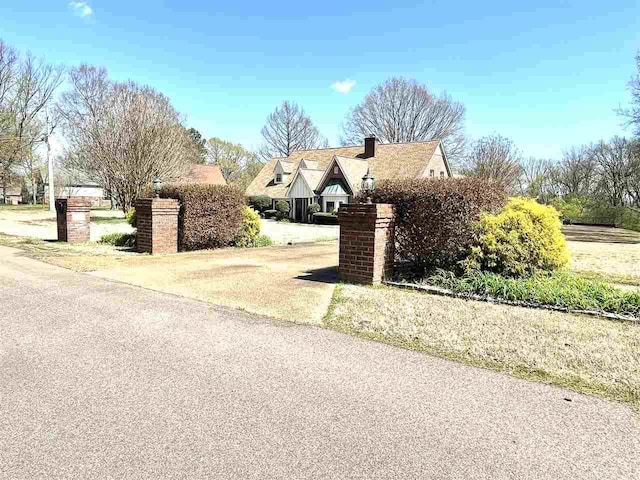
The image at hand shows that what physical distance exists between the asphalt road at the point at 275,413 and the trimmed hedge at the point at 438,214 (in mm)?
3419

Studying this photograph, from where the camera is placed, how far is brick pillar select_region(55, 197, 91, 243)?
13.2 m

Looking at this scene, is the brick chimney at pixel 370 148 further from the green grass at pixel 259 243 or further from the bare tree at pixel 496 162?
the green grass at pixel 259 243

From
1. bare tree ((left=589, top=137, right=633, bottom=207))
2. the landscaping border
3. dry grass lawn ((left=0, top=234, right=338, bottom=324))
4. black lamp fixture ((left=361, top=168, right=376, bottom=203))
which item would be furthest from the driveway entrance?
bare tree ((left=589, top=137, right=633, bottom=207))

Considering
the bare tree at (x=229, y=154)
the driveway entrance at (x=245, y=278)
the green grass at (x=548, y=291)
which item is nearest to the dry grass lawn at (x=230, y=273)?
the driveway entrance at (x=245, y=278)

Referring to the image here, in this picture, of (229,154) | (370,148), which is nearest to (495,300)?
(370,148)

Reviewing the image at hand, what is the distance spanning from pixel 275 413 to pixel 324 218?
2848cm

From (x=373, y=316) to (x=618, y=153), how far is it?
49.7 m

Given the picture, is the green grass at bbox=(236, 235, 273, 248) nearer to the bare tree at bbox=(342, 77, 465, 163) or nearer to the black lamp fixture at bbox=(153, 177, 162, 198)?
the black lamp fixture at bbox=(153, 177, 162, 198)

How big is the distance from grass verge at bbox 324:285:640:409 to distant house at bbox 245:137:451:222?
2620 centimetres

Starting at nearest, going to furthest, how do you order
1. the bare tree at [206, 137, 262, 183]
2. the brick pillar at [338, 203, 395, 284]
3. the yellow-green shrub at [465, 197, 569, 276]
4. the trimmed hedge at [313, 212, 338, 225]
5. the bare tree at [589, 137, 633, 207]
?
the yellow-green shrub at [465, 197, 569, 276] → the brick pillar at [338, 203, 395, 284] → the trimmed hedge at [313, 212, 338, 225] → the bare tree at [589, 137, 633, 207] → the bare tree at [206, 137, 262, 183]

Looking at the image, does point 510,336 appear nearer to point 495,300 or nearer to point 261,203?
point 495,300

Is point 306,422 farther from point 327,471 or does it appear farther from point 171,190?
point 171,190

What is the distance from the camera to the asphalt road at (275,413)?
7.70 feet

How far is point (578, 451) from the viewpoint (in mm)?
2506
